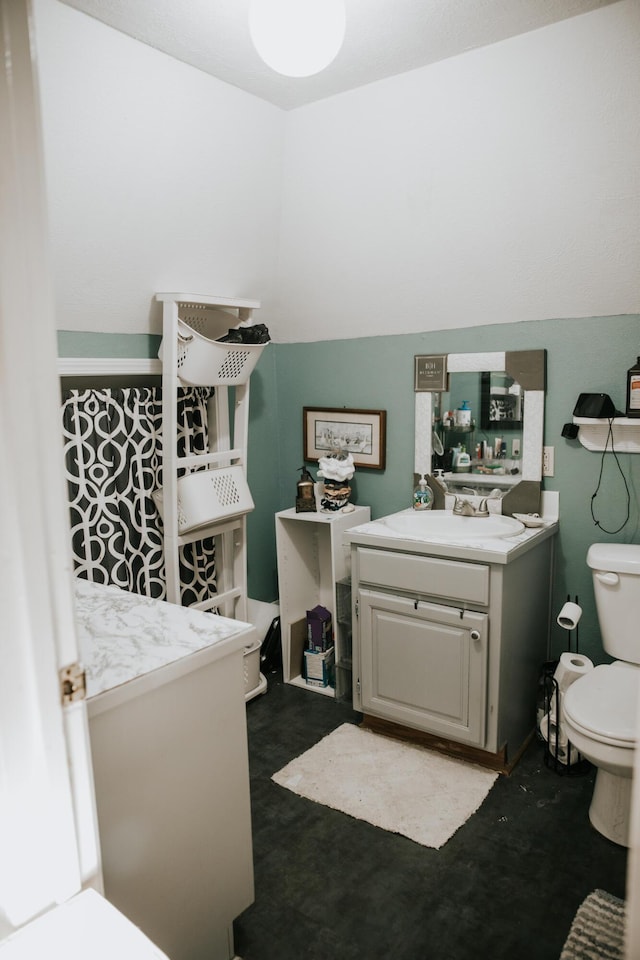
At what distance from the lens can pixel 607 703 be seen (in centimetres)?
217

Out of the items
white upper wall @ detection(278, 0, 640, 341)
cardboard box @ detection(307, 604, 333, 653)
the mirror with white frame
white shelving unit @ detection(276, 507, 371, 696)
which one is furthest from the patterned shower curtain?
the mirror with white frame

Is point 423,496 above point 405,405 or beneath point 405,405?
beneath

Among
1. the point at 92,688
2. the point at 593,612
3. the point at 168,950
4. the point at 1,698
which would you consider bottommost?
the point at 168,950

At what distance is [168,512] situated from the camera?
9.16ft

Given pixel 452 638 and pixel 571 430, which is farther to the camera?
pixel 571 430

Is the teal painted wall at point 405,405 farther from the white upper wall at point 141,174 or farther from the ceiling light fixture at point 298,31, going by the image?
the ceiling light fixture at point 298,31

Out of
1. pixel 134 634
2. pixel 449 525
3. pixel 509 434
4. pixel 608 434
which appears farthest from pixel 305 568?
pixel 134 634

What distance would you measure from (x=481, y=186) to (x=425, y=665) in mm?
1823

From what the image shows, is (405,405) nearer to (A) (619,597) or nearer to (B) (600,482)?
(B) (600,482)

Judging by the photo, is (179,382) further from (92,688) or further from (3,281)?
(3,281)

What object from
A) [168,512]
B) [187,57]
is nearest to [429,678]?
[168,512]

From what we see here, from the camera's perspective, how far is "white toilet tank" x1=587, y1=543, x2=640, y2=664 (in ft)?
7.93

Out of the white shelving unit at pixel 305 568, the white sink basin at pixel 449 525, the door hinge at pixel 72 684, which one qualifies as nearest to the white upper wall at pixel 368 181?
the white sink basin at pixel 449 525

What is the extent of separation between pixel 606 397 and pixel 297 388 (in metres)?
1.58
